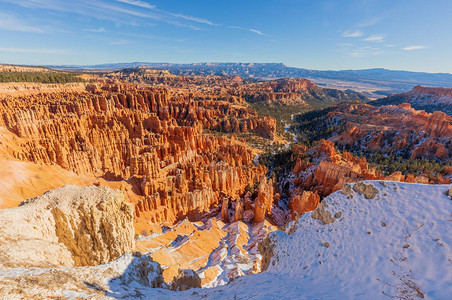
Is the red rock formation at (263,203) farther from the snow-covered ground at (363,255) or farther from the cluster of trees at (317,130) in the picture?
the cluster of trees at (317,130)

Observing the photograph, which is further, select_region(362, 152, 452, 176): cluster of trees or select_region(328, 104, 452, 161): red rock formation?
select_region(328, 104, 452, 161): red rock formation

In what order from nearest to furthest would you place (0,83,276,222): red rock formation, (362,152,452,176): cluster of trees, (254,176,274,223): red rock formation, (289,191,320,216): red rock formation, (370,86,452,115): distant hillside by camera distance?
(289,191,320,216): red rock formation → (254,176,274,223): red rock formation → (0,83,276,222): red rock formation → (362,152,452,176): cluster of trees → (370,86,452,115): distant hillside

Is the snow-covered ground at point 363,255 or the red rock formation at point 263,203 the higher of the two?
the snow-covered ground at point 363,255

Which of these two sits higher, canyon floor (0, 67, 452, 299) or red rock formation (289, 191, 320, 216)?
canyon floor (0, 67, 452, 299)

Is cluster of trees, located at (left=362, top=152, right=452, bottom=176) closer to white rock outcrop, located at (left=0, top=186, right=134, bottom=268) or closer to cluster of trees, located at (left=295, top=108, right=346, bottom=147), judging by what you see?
cluster of trees, located at (left=295, top=108, right=346, bottom=147)

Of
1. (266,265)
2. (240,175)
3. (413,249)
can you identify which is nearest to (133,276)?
(266,265)

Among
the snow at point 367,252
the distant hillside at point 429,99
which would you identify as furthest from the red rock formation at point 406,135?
the snow at point 367,252

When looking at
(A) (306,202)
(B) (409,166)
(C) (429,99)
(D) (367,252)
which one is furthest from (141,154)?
(C) (429,99)

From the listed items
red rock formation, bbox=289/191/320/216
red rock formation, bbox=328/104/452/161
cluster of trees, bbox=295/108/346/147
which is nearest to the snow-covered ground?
red rock formation, bbox=289/191/320/216
